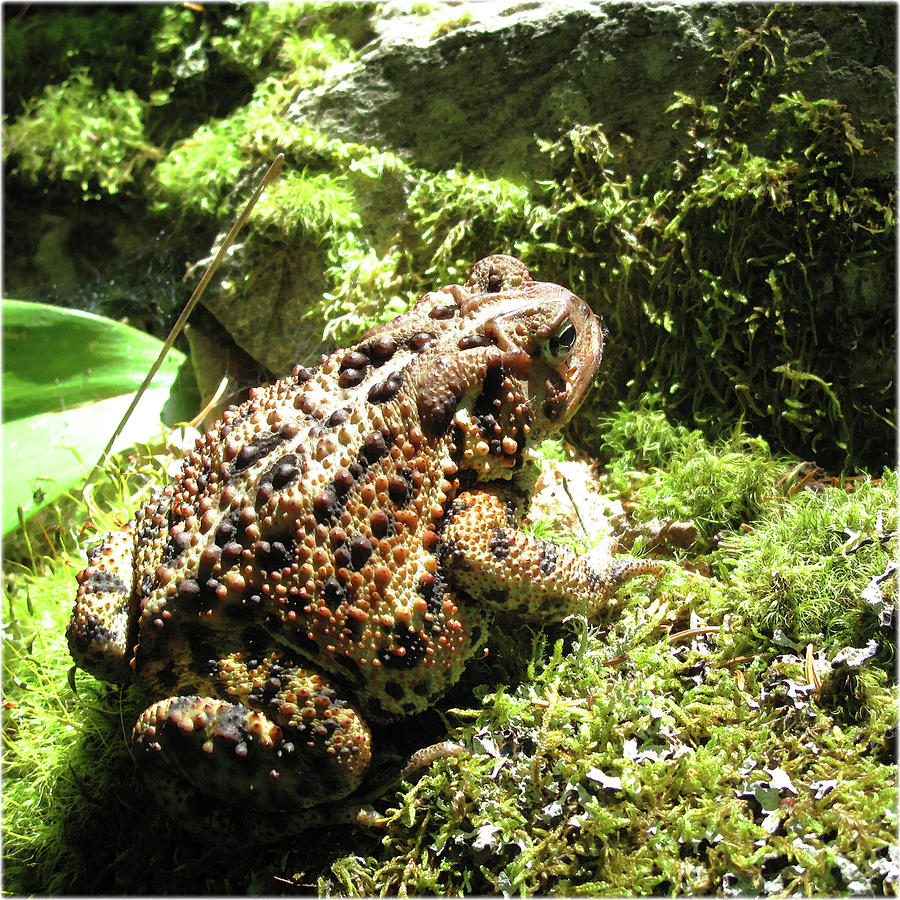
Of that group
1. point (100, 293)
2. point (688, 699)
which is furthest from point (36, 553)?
point (688, 699)

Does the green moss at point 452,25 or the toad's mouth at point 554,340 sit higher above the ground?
the green moss at point 452,25

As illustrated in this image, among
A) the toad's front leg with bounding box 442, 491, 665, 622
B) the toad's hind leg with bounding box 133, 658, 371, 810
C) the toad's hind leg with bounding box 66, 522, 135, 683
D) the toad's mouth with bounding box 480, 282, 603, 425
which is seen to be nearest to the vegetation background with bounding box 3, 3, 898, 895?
the toad's front leg with bounding box 442, 491, 665, 622

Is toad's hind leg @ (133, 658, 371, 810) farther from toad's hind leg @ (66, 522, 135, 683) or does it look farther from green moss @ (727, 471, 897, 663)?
green moss @ (727, 471, 897, 663)

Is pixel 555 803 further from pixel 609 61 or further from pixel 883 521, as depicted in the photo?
pixel 609 61

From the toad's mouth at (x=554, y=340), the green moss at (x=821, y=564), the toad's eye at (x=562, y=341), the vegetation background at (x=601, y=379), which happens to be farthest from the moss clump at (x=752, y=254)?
the toad's eye at (x=562, y=341)

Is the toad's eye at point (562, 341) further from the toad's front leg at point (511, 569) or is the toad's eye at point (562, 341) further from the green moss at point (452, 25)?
the green moss at point (452, 25)
